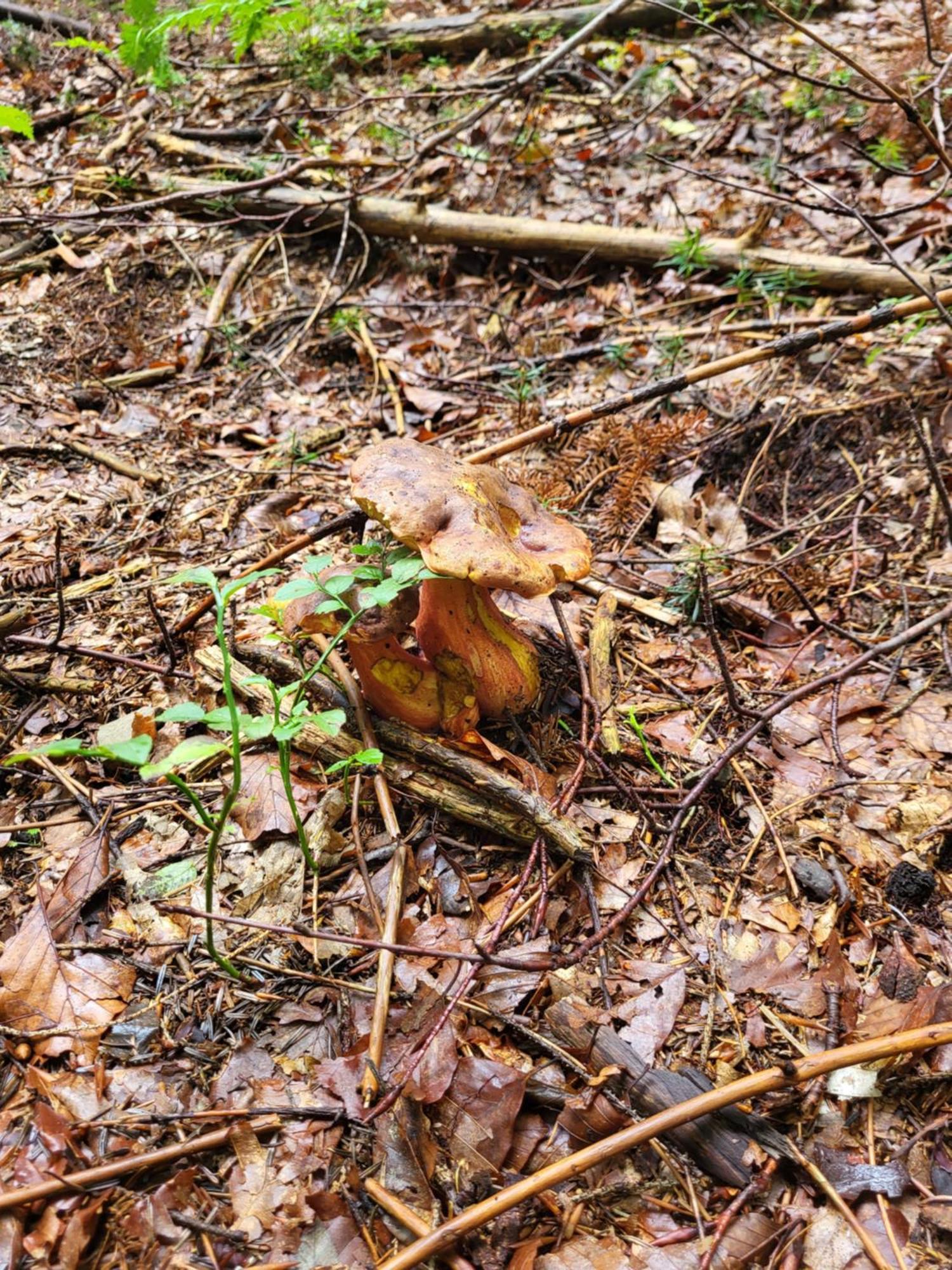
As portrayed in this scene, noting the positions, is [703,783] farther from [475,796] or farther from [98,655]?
[98,655]

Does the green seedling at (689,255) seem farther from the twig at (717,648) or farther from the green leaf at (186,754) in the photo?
the green leaf at (186,754)

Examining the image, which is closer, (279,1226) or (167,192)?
(279,1226)

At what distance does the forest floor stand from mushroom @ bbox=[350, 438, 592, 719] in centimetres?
25

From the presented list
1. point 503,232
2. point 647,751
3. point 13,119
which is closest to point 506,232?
point 503,232

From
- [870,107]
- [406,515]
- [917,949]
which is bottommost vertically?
[917,949]

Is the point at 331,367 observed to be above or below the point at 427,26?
below

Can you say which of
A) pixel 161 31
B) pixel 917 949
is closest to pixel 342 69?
pixel 161 31

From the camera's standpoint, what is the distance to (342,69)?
6.81 metres

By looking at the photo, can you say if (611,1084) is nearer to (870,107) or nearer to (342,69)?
(870,107)

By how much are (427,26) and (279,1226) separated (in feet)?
28.6

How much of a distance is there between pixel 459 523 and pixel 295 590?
47 centimetres

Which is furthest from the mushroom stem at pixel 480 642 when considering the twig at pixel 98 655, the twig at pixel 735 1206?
the twig at pixel 735 1206

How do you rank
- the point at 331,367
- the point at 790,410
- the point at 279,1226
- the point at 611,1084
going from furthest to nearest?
the point at 331,367 → the point at 790,410 → the point at 611,1084 → the point at 279,1226

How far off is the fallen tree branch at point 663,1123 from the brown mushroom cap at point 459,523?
1.24 metres
